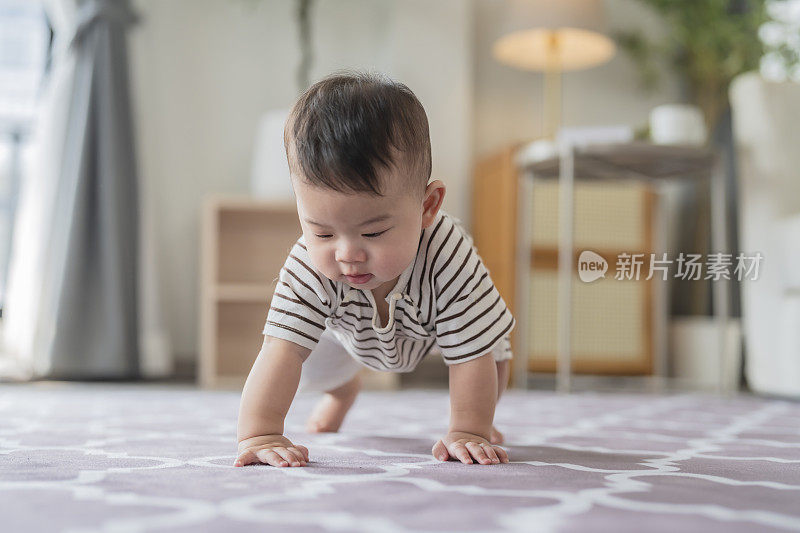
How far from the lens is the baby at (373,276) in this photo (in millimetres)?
754

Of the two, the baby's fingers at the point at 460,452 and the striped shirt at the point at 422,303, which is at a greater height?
the striped shirt at the point at 422,303

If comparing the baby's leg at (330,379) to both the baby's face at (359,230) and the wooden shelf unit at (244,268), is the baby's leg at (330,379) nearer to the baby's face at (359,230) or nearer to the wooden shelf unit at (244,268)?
the baby's face at (359,230)

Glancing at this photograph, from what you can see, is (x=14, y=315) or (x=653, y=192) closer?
(x=14, y=315)

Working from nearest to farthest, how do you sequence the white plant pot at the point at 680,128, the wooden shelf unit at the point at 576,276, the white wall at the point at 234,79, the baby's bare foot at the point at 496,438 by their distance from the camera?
the baby's bare foot at the point at 496,438 → the white plant pot at the point at 680,128 → the wooden shelf unit at the point at 576,276 → the white wall at the point at 234,79

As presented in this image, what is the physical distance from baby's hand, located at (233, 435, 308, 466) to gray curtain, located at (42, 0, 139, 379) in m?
1.44

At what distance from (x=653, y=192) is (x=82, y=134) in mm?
1656

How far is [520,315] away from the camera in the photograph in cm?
224

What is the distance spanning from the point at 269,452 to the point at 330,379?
278 millimetres

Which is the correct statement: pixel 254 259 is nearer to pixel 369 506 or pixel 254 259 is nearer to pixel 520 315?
pixel 520 315

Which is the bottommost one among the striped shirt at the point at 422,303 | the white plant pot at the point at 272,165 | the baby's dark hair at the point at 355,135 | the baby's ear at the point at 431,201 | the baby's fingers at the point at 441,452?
the baby's fingers at the point at 441,452

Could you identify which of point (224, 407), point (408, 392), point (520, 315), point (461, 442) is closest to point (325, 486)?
point (461, 442)

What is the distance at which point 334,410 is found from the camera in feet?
3.59

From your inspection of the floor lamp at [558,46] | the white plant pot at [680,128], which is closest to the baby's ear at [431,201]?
the floor lamp at [558,46]

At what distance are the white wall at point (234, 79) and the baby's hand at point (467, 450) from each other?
167 cm
